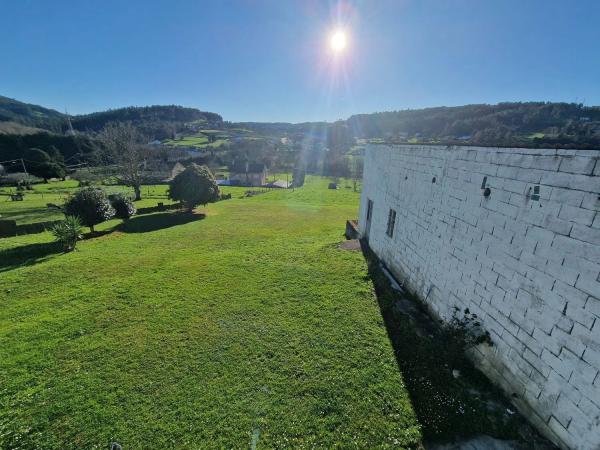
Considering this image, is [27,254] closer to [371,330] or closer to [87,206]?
[87,206]

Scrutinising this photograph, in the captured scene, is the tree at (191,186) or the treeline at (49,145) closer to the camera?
the tree at (191,186)

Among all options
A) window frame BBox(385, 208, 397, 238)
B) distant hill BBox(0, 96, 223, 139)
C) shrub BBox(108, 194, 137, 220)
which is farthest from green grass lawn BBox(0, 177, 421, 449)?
distant hill BBox(0, 96, 223, 139)

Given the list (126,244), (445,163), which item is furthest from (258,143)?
(445,163)

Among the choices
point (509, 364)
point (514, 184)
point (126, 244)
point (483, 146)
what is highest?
point (483, 146)

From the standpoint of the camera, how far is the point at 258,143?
8738cm

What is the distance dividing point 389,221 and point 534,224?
614 centimetres

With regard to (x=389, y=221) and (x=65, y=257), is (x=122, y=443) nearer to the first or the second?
(x=389, y=221)

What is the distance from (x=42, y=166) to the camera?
149ft

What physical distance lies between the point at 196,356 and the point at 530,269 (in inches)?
260

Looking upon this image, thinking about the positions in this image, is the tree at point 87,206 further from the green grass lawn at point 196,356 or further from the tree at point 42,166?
the tree at point 42,166

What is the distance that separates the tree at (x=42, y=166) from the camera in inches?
1788

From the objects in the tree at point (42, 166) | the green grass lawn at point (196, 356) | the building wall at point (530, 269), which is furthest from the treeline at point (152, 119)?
the building wall at point (530, 269)

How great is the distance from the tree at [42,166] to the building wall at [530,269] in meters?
62.6

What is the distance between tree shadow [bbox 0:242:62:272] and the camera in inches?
413
